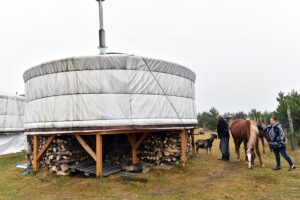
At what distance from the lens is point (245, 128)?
9219 millimetres

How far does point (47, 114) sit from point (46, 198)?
310cm

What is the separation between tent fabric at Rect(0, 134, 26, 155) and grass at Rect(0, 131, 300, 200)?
353 inches

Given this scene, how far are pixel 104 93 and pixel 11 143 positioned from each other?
42.9 feet

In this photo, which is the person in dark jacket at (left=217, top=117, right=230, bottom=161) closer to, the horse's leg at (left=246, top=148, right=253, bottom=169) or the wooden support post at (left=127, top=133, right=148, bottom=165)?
the horse's leg at (left=246, top=148, right=253, bottom=169)

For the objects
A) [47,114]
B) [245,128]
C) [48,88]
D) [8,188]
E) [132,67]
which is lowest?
→ [8,188]

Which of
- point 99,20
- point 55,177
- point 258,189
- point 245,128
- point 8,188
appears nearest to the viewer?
point 258,189

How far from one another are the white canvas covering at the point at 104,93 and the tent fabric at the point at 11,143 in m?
9.83

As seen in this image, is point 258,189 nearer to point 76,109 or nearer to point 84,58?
point 76,109

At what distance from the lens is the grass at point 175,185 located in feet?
19.7

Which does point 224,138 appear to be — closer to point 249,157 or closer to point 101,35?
point 249,157

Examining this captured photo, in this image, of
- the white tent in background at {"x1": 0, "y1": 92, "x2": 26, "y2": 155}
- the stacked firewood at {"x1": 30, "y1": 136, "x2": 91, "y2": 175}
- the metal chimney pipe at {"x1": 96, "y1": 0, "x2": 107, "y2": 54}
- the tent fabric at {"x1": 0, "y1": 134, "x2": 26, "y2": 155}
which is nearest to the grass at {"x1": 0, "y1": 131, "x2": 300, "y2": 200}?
the stacked firewood at {"x1": 30, "y1": 136, "x2": 91, "y2": 175}

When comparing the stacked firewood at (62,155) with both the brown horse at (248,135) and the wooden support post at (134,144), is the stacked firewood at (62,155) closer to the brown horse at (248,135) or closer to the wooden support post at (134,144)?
the wooden support post at (134,144)

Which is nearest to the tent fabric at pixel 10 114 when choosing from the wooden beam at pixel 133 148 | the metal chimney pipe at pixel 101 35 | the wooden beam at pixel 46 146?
the wooden beam at pixel 46 146

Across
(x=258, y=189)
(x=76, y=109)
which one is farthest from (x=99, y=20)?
(x=258, y=189)
